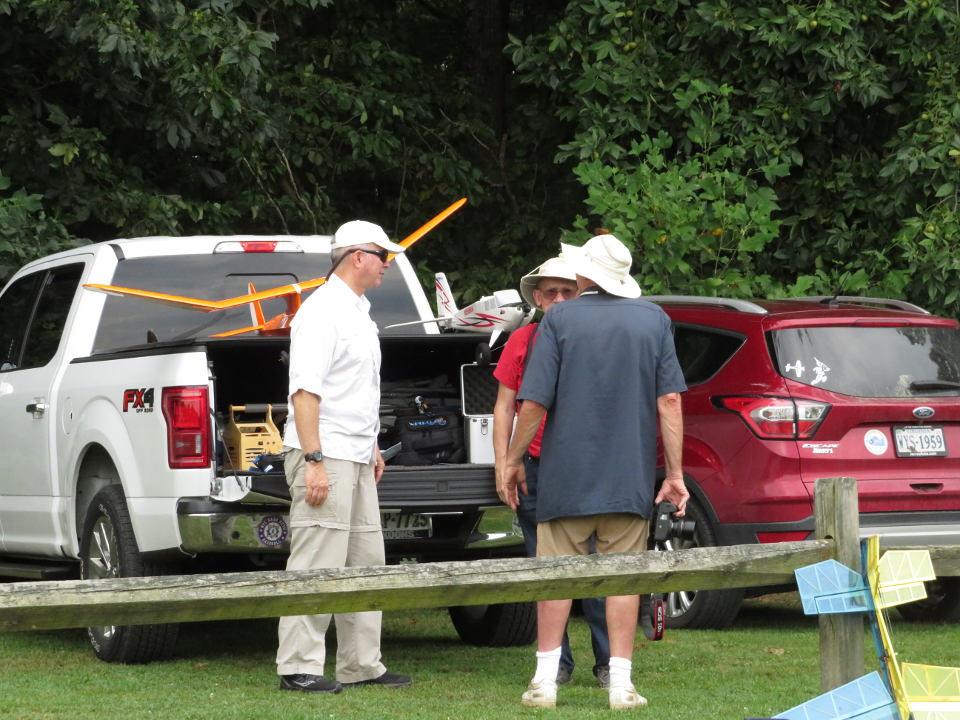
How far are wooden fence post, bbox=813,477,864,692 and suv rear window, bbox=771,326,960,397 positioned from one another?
10.0 ft

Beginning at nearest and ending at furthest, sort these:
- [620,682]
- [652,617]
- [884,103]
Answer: [620,682] < [652,617] < [884,103]

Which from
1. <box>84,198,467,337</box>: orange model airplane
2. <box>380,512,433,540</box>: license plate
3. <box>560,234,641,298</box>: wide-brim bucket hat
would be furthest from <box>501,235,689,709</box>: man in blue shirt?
<box>84,198,467,337</box>: orange model airplane

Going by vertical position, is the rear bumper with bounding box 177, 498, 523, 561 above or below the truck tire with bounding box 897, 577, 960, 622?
above

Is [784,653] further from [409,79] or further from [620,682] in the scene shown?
[409,79]

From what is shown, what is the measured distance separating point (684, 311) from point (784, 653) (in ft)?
6.60

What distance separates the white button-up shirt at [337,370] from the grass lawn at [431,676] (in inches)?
40.1

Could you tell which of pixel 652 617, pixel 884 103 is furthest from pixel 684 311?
pixel 884 103

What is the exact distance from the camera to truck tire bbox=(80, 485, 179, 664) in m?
7.16

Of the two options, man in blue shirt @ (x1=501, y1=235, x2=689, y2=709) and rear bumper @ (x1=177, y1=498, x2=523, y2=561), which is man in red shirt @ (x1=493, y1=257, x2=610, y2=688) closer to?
man in blue shirt @ (x1=501, y1=235, x2=689, y2=709)

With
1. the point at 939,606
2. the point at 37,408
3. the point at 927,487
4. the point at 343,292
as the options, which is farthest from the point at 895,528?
the point at 37,408

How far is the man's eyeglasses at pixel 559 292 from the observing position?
6.85m

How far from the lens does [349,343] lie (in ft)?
21.1

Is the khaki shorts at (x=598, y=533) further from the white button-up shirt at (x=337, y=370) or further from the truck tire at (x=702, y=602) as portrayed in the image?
the truck tire at (x=702, y=602)

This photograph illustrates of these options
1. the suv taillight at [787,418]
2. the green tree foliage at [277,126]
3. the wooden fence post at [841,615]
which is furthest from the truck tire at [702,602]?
the green tree foliage at [277,126]
